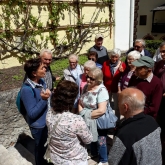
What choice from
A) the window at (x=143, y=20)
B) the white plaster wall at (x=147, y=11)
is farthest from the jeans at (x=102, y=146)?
the window at (x=143, y=20)

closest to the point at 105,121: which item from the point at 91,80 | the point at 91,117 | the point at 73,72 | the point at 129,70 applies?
the point at 91,117

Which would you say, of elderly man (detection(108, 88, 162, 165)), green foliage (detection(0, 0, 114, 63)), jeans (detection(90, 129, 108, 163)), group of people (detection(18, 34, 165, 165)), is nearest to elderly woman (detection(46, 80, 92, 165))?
group of people (detection(18, 34, 165, 165))

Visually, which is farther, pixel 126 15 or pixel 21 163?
pixel 126 15

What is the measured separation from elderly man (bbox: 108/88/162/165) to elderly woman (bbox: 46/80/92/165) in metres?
0.48

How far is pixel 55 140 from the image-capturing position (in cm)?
213

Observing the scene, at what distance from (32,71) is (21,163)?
5.66ft

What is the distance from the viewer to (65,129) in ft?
6.63

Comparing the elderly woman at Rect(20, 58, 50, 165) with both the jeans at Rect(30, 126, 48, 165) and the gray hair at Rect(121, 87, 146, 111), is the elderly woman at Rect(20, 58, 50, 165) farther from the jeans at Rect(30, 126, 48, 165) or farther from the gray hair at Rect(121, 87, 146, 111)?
the gray hair at Rect(121, 87, 146, 111)

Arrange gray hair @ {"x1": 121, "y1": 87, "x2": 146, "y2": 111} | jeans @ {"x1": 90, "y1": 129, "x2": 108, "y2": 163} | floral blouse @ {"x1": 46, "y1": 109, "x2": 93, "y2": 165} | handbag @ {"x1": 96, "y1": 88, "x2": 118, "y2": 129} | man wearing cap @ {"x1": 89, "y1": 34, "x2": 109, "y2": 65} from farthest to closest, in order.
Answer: man wearing cap @ {"x1": 89, "y1": 34, "x2": 109, "y2": 65} → jeans @ {"x1": 90, "y1": 129, "x2": 108, "y2": 163} → handbag @ {"x1": 96, "y1": 88, "x2": 118, "y2": 129} → floral blouse @ {"x1": 46, "y1": 109, "x2": 93, "y2": 165} → gray hair @ {"x1": 121, "y1": 87, "x2": 146, "y2": 111}

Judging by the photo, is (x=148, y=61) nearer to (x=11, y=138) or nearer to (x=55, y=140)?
(x=55, y=140)

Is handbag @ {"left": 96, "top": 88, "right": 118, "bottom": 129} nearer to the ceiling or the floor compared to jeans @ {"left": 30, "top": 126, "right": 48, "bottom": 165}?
nearer to the ceiling

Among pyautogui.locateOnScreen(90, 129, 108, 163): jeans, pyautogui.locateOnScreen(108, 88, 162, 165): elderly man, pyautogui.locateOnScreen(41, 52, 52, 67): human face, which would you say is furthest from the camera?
pyautogui.locateOnScreen(41, 52, 52, 67): human face

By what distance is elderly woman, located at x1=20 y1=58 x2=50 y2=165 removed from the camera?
2.45 meters

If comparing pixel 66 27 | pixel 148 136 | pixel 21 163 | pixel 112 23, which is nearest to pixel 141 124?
pixel 148 136
